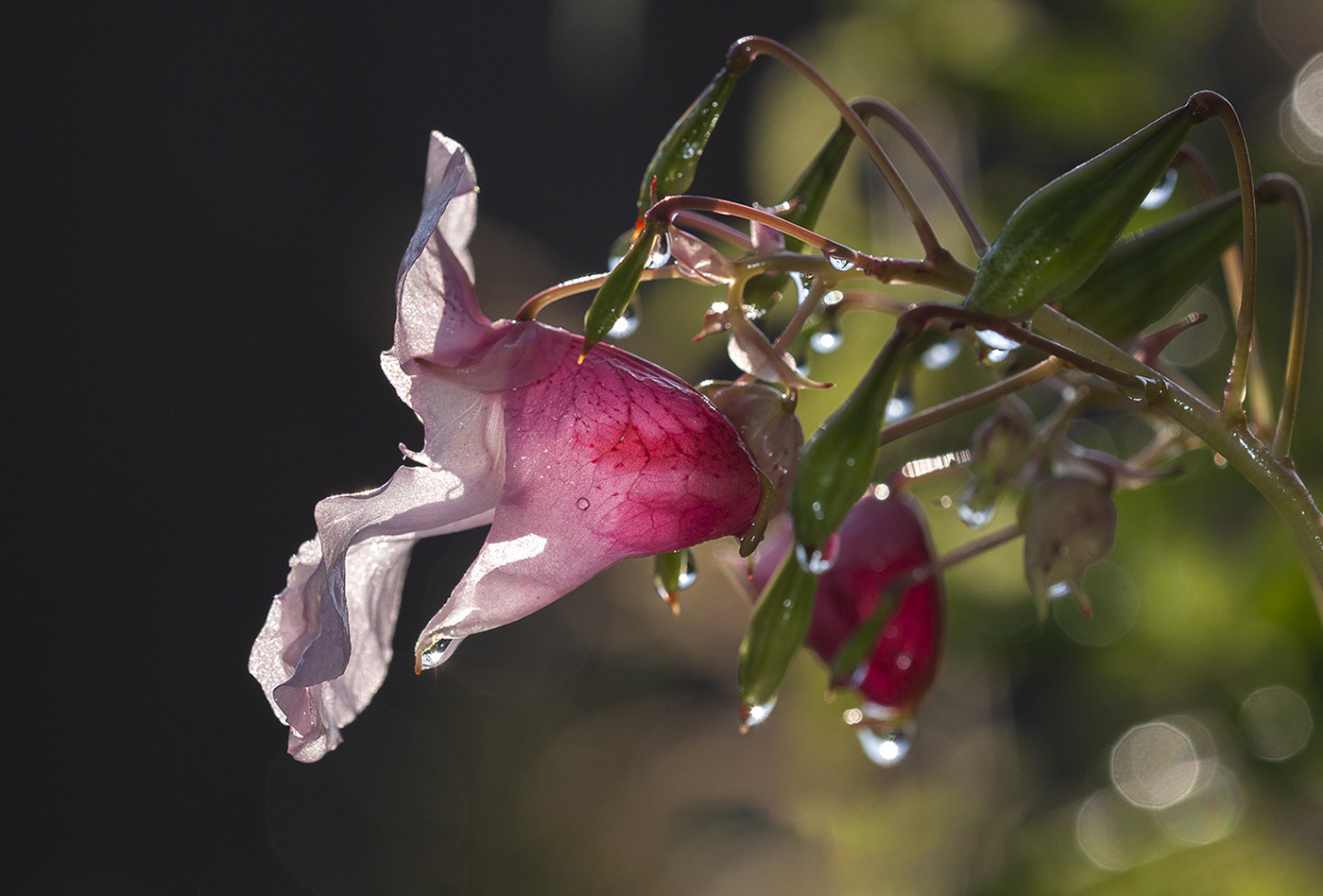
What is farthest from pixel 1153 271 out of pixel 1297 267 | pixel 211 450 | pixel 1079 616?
pixel 211 450

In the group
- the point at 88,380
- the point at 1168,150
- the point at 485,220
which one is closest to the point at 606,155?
the point at 485,220

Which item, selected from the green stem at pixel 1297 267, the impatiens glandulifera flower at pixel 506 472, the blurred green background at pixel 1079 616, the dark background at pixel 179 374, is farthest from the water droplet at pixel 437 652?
the dark background at pixel 179 374

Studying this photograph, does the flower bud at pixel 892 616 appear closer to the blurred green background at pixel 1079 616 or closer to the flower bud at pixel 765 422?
the flower bud at pixel 765 422

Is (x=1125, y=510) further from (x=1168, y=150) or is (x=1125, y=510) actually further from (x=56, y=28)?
(x=56, y=28)

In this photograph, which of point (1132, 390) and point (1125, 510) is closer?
point (1132, 390)

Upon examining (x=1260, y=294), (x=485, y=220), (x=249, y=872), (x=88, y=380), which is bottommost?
(x=249, y=872)

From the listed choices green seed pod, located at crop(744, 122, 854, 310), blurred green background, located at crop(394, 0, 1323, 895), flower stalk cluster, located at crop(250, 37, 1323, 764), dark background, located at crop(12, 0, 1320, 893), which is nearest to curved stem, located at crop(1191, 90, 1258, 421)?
flower stalk cluster, located at crop(250, 37, 1323, 764)
